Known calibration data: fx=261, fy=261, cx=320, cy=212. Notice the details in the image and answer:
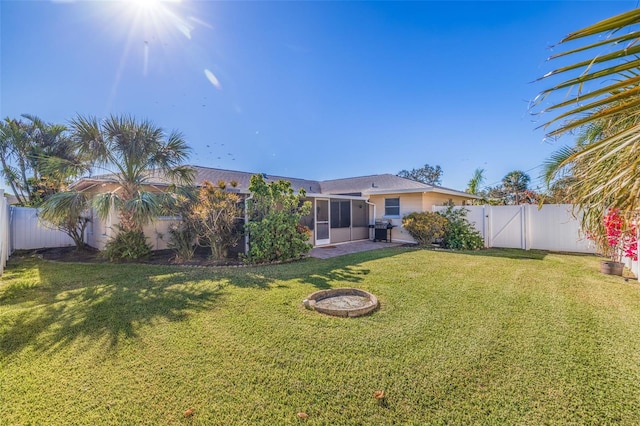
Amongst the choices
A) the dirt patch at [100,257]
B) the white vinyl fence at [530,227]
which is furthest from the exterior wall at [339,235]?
the white vinyl fence at [530,227]

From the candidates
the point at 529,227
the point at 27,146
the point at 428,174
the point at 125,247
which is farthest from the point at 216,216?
the point at 428,174

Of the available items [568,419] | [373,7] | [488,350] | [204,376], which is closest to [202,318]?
[204,376]

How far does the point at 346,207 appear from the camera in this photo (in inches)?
520

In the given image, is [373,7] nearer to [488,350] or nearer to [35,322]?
[488,350]

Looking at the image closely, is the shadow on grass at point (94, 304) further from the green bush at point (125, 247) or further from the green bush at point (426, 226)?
the green bush at point (426, 226)

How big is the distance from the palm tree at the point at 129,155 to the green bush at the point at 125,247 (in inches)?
8.6

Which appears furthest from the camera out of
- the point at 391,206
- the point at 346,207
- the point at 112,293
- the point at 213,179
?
the point at 213,179

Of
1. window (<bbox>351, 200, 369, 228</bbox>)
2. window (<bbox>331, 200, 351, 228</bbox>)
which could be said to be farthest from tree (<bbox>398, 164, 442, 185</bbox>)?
window (<bbox>331, 200, 351, 228</bbox>)

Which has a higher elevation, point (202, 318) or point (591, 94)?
point (591, 94)

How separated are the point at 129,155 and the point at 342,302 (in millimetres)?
8165

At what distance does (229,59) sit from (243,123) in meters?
4.59

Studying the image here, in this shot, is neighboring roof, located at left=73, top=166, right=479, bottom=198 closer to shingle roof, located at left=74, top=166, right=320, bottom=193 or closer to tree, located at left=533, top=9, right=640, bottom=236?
shingle roof, located at left=74, top=166, right=320, bottom=193

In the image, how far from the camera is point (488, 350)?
3.16 metres

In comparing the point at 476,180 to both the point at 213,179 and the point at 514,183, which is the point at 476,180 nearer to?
the point at 514,183
